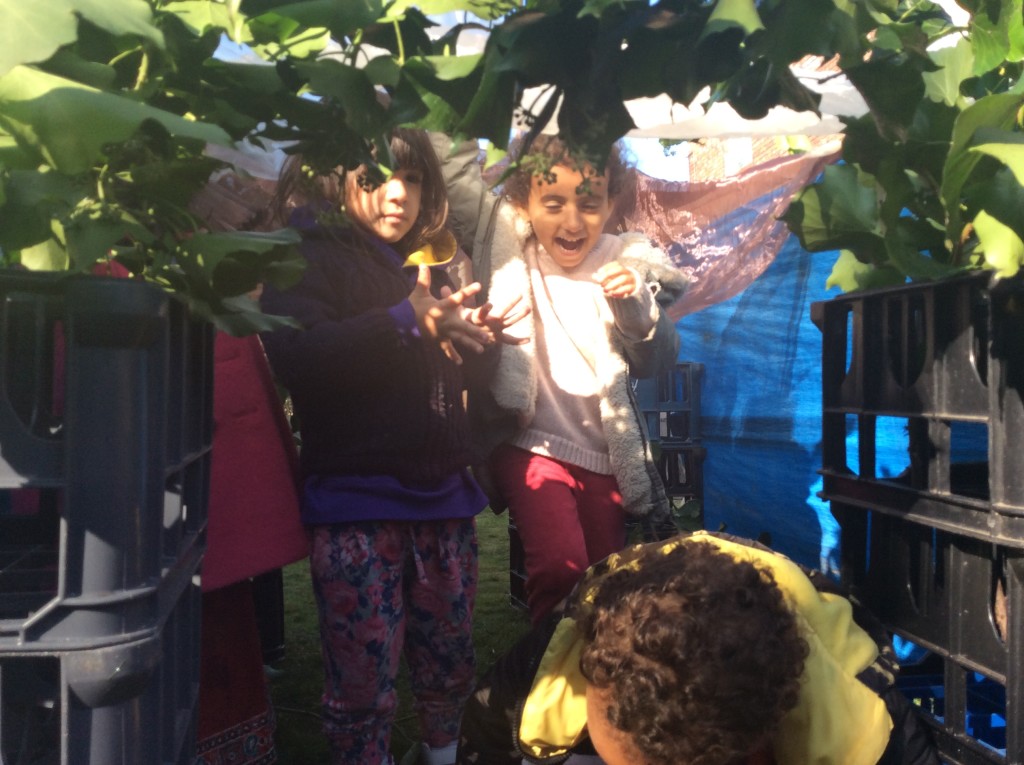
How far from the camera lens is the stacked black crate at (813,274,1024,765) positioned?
991 millimetres

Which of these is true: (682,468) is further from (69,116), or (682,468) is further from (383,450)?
(69,116)

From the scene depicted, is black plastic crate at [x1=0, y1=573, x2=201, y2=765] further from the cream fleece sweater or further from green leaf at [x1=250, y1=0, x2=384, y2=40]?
the cream fleece sweater

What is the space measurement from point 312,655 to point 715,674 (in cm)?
181

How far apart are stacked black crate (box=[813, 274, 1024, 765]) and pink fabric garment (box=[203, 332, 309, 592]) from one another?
A: 851mm

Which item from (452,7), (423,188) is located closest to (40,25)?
(452,7)

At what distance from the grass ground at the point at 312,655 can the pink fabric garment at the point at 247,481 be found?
0.58 metres

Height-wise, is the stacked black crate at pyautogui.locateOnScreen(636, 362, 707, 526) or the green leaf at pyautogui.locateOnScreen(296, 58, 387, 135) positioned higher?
the green leaf at pyautogui.locateOnScreen(296, 58, 387, 135)

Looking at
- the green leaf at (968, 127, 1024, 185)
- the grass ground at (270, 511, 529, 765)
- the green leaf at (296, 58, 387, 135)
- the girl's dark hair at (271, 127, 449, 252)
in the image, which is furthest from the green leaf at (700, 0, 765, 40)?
the grass ground at (270, 511, 529, 765)

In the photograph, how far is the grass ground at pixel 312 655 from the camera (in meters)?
1.94

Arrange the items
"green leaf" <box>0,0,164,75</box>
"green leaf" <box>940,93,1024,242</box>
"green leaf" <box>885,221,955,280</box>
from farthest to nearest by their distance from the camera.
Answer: "green leaf" <box>885,221,955,280</box>, "green leaf" <box>940,93,1024,242</box>, "green leaf" <box>0,0,164,75</box>

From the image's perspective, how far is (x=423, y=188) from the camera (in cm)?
166

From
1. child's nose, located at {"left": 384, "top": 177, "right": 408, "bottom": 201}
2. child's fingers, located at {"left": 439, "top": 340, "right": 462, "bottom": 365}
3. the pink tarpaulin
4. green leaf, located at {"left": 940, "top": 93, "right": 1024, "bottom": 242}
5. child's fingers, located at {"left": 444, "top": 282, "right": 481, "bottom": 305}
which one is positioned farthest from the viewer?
the pink tarpaulin

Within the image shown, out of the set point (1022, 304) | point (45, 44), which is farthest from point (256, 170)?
point (1022, 304)

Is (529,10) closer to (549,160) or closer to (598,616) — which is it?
(549,160)
